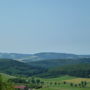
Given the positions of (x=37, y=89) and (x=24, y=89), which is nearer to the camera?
(x=24, y=89)

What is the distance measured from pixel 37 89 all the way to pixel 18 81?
1383 inches

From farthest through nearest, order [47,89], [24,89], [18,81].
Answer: [18,81]
[47,89]
[24,89]

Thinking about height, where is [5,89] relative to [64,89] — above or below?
above

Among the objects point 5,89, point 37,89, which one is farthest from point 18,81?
point 5,89

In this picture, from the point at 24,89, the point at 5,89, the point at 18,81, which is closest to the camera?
the point at 5,89

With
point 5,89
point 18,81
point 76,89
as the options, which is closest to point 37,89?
point 76,89

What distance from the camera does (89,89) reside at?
154 meters

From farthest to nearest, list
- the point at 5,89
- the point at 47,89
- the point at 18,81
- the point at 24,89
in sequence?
the point at 18,81, the point at 47,89, the point at 24,89, the point at 5,89

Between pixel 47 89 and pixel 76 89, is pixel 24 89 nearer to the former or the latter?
pixel 47 89

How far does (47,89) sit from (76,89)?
14.8 meters

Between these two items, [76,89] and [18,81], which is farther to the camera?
[18,81]

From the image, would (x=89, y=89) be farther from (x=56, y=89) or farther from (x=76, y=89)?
(x=56, y=89)

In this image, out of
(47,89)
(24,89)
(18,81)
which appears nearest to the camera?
(24,89)

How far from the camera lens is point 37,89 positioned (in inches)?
5846
